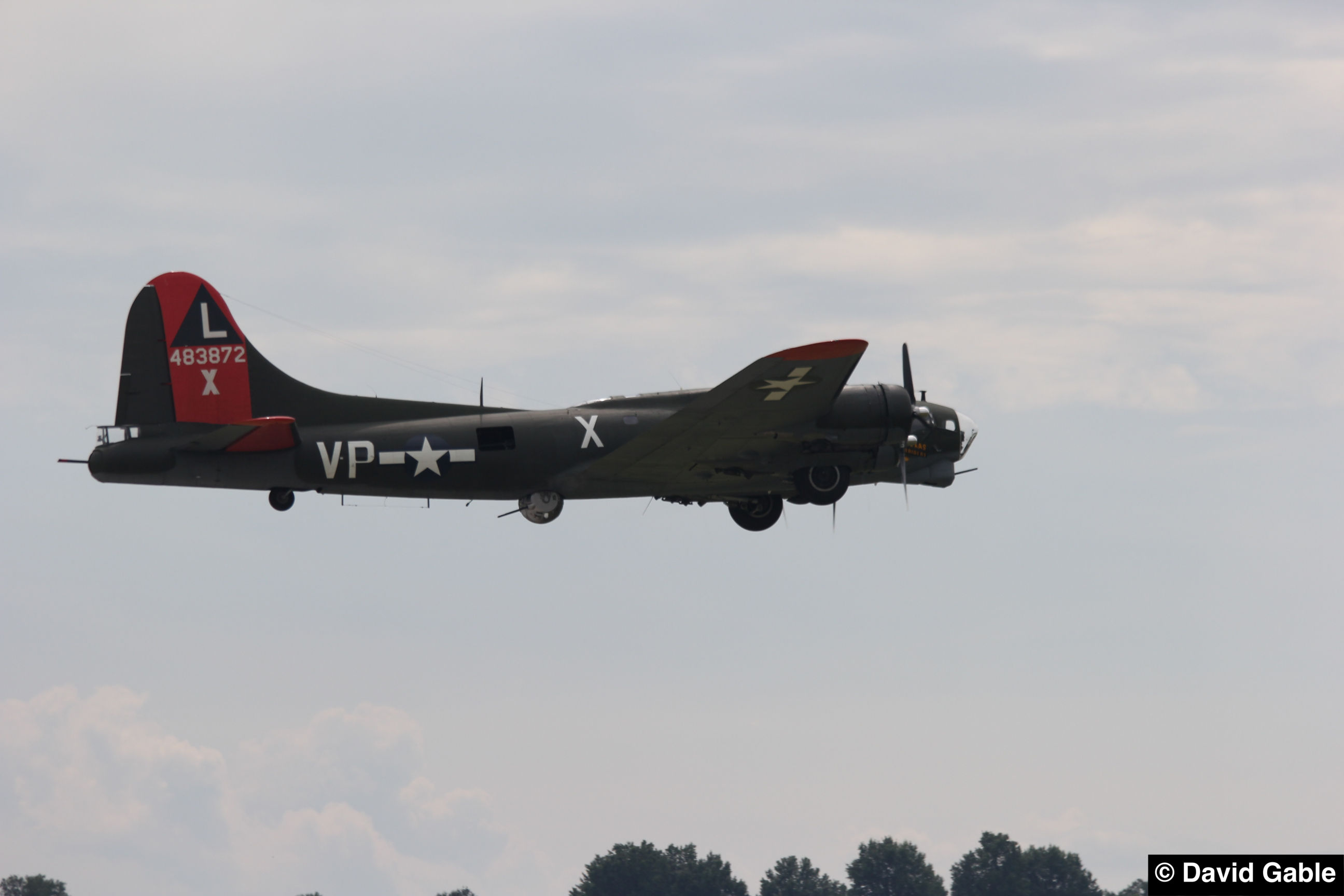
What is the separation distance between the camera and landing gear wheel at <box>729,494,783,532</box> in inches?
1748

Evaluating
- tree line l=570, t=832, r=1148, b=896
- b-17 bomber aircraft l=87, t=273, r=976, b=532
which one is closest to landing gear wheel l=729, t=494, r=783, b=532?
b-17 bomber aircraft l=87, t=273, r=976, b=532

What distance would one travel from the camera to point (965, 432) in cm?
4281

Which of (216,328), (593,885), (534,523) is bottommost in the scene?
(593,885)

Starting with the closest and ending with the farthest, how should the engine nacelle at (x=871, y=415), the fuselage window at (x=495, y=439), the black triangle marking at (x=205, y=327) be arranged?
the fuselage window at (x=495, y=439) → the engine nacelle at (x=871, y=415) → the black triangle marking at (x=205, y=327)

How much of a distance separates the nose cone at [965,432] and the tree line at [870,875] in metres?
87.1

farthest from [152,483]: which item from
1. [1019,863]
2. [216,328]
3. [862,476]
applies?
[1019,863]

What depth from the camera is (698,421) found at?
38.2 metres

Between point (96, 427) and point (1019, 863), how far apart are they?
102 m

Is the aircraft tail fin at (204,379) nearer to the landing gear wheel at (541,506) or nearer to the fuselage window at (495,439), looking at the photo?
the fuselage window at (495,439)

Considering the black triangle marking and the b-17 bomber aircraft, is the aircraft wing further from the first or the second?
the black triangle marking

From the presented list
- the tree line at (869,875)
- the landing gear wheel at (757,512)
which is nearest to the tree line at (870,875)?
the tree line at (869,875)

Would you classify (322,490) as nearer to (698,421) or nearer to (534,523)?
(534,523)

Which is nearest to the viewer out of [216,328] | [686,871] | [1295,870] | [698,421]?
[1295,870]

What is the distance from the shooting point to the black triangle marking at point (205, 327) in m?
40.2
